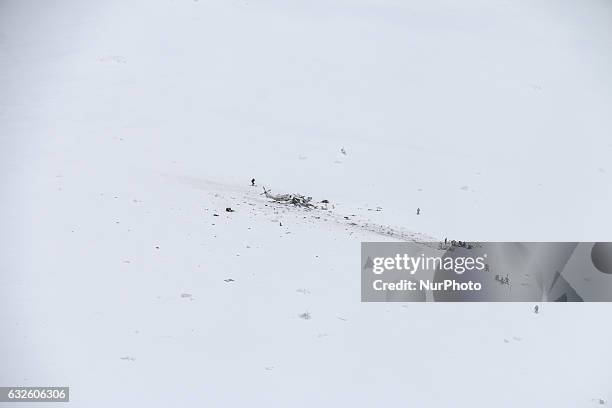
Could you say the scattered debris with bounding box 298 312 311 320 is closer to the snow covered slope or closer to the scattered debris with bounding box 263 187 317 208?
the snow covered slope

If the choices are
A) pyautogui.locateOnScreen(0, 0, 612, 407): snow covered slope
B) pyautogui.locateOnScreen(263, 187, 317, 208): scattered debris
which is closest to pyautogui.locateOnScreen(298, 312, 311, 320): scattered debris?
pyautogui.locateOnScreen(0, 0, 612, 407): snow covered slope

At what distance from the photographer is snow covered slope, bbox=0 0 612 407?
6.94 meters

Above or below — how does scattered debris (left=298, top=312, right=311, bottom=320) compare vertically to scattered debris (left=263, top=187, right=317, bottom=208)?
below
